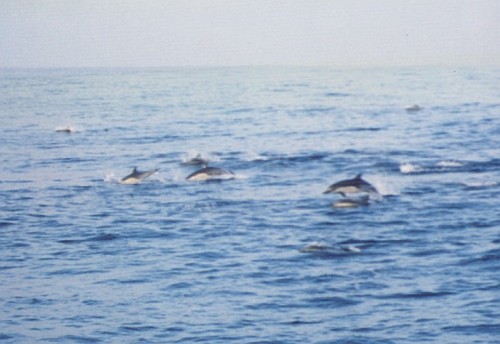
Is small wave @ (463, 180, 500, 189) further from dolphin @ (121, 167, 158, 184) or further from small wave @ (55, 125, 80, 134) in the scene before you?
small wave @ (55, 125, 80, 134)

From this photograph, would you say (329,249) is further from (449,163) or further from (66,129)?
(66,129)

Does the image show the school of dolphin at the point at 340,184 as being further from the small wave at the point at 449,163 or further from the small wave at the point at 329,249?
the small wave at the point at 449,163

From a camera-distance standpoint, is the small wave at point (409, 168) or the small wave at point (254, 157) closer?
the small wave at point (409, 168)

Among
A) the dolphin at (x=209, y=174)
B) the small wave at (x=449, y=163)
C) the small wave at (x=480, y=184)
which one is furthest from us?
the small wave at (x=449, y=163)

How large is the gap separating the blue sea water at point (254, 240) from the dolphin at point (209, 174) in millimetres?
447

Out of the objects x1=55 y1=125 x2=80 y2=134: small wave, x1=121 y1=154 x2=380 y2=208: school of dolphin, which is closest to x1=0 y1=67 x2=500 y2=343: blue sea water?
x1=121 y1=154 x2=380 y2=208: school of dolphin

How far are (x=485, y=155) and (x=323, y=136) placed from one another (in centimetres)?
1003

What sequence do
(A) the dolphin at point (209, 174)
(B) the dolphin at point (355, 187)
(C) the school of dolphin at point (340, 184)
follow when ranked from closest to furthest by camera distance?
1. (C) the school of dolphin at point (340, 184)
2. (B) the dolphin at point (355, 187)
3. (A) the dolphin at point (209, 174)

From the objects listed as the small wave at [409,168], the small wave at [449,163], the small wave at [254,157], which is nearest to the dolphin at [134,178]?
the small wave at [254,157]

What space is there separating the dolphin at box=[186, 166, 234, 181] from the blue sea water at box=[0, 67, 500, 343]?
0.45 m

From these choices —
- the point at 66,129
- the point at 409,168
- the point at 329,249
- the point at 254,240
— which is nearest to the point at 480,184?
the point at 409,168

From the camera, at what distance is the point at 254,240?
20.0 metres

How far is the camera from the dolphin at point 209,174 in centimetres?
2886

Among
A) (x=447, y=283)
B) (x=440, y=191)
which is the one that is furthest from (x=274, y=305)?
(x=440, y=191)
